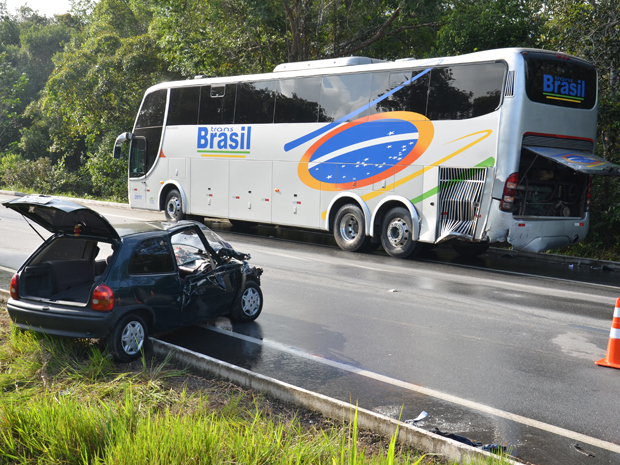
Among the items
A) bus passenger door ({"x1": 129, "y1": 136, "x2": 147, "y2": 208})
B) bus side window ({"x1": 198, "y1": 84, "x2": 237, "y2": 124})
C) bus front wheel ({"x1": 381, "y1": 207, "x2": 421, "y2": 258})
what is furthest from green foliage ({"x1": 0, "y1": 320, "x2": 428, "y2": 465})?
bus passenger door ({"x1": 129, "y1": 136, "x2": 147, "y2": 208})

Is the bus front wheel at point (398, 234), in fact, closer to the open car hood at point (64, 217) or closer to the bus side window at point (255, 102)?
the bus side window at point (255, 102)

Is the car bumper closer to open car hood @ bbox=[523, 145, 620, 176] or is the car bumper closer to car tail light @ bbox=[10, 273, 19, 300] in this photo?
car tail light @ bbox=[10, 273, 19, 300]

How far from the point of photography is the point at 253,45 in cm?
2464

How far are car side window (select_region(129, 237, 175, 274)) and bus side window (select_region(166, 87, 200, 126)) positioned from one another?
12.4 metres

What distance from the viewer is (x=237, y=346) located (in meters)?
7.20

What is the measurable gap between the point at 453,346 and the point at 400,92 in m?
8.05

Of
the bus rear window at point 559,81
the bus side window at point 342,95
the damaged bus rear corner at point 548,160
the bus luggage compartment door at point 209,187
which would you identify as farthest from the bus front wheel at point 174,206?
the bus rear window at point 559,81

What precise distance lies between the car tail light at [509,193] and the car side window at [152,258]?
7.68 metres

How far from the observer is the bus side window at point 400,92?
45.2 ft

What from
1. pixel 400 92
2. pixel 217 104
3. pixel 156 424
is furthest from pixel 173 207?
pixel 156 424

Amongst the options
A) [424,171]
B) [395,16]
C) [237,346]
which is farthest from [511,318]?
[395,16]

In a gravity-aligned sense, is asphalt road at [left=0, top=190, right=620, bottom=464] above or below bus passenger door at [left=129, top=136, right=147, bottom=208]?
below

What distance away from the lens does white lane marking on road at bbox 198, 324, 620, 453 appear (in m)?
4.86

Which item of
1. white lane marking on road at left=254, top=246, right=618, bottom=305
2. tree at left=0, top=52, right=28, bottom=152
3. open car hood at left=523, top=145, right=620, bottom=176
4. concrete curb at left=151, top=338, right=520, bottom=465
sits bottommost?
concrete curb at left=151, top=338, right=520, bottom=465
